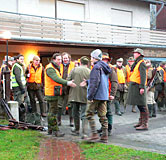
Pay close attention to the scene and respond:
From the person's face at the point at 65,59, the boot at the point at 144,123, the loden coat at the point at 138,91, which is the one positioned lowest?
the boot at the point at 144,123

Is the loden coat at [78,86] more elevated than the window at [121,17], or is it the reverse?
the window at [121,17]

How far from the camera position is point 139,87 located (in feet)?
29.5

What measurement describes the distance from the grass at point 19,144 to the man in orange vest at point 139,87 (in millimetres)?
2785

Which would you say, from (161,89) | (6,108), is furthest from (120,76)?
(6,108)

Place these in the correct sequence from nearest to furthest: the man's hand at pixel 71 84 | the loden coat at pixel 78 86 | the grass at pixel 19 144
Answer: the grass at pixel 19 144
the man's hand at pixel 71 84
the loden coat at pixel 78 86

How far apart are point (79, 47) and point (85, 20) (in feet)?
5.62

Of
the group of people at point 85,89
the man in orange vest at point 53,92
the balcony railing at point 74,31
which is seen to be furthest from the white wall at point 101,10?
the man in orange vest at point 53,92

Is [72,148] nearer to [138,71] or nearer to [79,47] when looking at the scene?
[138,71]

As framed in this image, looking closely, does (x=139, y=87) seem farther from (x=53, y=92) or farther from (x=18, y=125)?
(x=18, y=125)

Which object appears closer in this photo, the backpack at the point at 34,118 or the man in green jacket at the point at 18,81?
the backpack at the point at 34,118

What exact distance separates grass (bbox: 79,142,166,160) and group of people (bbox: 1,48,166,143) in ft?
1.85

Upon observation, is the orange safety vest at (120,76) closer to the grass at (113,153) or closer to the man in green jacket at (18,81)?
the man in green jacket at (18,81)

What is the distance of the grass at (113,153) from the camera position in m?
5.78

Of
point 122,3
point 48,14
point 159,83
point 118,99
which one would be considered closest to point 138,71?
point 118,99
